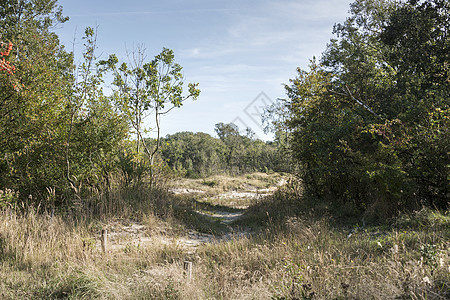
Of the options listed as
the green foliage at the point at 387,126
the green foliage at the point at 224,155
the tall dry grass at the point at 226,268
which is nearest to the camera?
the tall dry grass at the point at 226,268

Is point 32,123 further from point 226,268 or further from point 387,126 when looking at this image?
point 387,126

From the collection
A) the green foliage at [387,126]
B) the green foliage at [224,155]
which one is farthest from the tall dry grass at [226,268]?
the green foliage at [224,155]

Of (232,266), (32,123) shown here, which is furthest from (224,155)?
(232,266)

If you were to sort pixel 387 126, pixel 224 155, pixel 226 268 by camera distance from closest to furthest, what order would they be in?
pixel 226 268 → pixel 387 126 → pixel 224 155

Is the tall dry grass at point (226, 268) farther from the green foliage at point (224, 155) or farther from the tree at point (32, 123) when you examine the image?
the green foliage at point (224, 155)

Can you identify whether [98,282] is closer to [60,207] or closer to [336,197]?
[60,207]

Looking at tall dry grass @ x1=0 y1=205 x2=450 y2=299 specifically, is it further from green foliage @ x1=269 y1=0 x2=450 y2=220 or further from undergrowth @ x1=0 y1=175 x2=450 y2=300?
green foliage @ x1=269 y1=0 x2=450 y2=220

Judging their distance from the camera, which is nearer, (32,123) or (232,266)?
(232,266)

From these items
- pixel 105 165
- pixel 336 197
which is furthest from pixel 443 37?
pixel 105 165

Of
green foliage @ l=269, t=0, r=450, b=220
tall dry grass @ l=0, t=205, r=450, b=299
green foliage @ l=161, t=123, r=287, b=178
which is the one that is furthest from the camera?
green foliage @ l=161, t=123, r=287, b=178

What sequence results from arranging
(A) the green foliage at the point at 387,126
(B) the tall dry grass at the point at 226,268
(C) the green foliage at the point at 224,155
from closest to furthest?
(B) the tall dry grass at the point at 226,268 → (A) the green foliage at the point at 387,126 → (C) the green foliage at the point at 224,155

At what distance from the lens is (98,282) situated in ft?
13.2

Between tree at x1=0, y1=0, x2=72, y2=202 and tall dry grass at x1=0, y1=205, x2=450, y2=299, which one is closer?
tall dry grass at x1=0, y1=205, x2=450, y2=299

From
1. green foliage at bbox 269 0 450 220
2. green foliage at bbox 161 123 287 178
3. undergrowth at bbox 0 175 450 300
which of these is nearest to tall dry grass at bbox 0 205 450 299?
undergrowth at bbox 0 175 450 300
